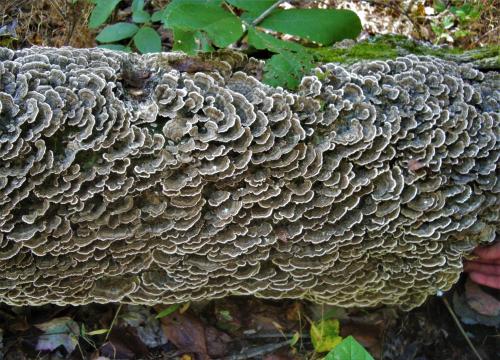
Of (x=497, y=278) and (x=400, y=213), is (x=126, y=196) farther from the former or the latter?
(x=497, y=278)

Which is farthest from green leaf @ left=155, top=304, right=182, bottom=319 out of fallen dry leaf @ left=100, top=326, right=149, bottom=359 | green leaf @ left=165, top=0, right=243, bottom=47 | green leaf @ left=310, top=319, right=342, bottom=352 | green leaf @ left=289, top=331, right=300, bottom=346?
green leaf @ left=165, top=0, right=243, bottom=47

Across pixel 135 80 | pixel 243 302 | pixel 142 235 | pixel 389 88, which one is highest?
pixel 389 88

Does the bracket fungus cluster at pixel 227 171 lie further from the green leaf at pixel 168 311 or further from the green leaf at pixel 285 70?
the green leaf at pixel 168 311

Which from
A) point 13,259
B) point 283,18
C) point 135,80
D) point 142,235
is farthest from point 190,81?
point 13,259

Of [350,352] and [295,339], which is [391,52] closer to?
[350,352]

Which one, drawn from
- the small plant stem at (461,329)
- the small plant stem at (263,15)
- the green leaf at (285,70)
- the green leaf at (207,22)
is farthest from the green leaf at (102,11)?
the small plant stem at (461,329)

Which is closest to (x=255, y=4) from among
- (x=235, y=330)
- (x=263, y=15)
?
(x=263, y=15)

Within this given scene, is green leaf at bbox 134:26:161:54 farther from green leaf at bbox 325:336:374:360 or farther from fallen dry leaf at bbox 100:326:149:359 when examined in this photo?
green leaf at bbox 325:336:374:360
